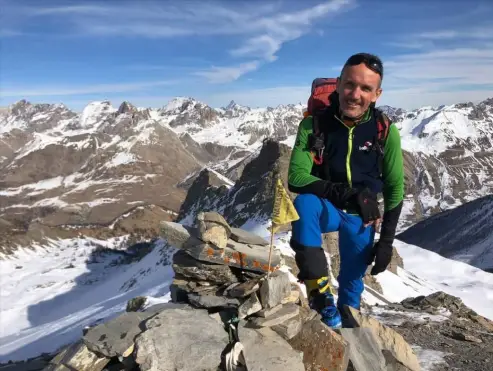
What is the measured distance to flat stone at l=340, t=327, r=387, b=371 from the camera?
708cm

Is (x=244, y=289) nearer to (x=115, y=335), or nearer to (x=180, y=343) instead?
(x=180, y=343)

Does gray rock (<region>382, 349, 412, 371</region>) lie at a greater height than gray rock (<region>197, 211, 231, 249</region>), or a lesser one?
lesser

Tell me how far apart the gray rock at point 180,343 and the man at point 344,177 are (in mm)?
1889

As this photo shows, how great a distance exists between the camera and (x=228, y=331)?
7164mm

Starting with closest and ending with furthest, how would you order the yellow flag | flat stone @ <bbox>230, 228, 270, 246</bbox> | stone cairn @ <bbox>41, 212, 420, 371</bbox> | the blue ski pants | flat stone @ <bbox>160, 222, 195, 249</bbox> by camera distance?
stone cairn @ <bbox>41, 212, 420, 371</bbox>, the yellow flag, the blue ski pants, flat stone @ <bbox>160, 222, 195, 249</bbox>, flat stone @ <bbox>230, 228, 270, 246</bbox>

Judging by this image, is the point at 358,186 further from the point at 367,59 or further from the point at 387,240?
the point at 367,59

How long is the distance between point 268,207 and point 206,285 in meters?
65.6

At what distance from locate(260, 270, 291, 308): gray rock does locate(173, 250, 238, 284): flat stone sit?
1.12 metres

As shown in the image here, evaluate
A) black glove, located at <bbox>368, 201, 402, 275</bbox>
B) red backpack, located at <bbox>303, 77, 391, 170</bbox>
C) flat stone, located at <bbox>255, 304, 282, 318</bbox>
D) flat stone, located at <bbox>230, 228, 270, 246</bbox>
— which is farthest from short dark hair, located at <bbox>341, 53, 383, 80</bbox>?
flat stone, located at <bbox>255, 304, 282, 318</bbox>

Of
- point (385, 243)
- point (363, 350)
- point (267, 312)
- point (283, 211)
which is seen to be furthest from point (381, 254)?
point (267, 312)

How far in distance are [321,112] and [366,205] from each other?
1795 millimetres

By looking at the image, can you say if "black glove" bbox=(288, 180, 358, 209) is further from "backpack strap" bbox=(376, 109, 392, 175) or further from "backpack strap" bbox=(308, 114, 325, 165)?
"backpack strap" bbox=(376, 109, 392, 175)

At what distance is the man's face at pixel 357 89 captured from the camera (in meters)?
6.68

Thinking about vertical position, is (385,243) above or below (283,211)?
below
